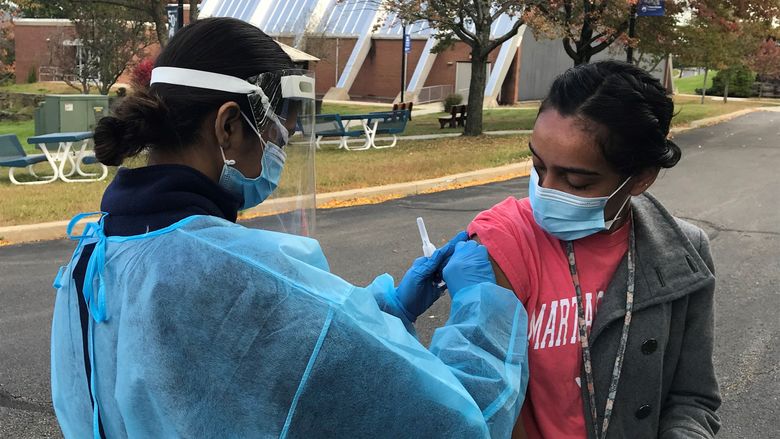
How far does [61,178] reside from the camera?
1205cm

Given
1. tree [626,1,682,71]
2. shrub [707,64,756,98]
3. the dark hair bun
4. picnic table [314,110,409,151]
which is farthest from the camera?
shrub [707,64,756,98]

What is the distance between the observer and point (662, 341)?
171cm

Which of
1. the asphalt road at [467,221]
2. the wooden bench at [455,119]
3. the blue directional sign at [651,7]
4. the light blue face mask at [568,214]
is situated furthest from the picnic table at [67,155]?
the wooden bench at [455,119]

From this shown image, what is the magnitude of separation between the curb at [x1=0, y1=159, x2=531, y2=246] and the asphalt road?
330 mm

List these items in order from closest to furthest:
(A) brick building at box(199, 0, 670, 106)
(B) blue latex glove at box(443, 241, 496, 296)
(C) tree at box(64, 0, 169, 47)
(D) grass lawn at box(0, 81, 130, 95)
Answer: (B) blue latex glove at box(443, 241, 496, 296) < (C) tree at box(64, 0, 169, 47) < (A) brick building at box(199, 0, 670, 106) < (D) grass lawn at box(0, 81, 130, 95)

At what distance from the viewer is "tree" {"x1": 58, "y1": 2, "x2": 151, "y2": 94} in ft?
92.4

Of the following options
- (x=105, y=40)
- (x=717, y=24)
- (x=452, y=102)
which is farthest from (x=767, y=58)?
(x=105, y=40)

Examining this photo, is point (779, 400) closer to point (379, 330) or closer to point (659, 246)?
point (659, 246)

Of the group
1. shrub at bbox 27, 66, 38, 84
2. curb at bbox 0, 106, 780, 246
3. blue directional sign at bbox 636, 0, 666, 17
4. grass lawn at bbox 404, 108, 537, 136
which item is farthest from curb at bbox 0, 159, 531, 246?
shrub at bbox 27, 66, 38, 84

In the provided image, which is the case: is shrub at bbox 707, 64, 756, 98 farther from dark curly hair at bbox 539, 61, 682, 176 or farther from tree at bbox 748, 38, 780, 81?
dark curly hair at bbox 539, 61, 682, 176

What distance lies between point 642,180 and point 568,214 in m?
0.23

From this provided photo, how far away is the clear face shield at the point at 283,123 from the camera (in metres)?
1.36

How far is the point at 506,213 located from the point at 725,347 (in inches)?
148

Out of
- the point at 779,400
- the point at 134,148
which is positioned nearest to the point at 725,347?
the point at 779,400
